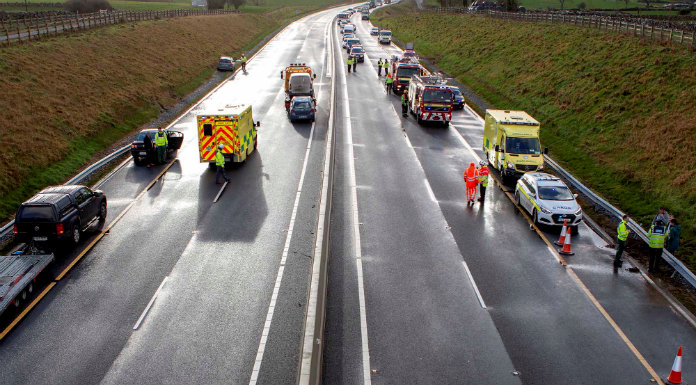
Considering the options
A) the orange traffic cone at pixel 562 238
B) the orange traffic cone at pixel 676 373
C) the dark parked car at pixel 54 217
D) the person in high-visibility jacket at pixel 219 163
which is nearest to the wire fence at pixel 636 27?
the orange traffic cone at pixel 562 238

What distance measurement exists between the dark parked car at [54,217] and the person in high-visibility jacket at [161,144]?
9.12 metres

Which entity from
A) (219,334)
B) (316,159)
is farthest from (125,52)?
(219,334)

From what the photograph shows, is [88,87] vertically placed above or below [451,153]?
above

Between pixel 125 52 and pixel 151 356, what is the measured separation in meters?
44.1

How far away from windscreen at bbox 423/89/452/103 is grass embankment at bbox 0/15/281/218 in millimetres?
19182

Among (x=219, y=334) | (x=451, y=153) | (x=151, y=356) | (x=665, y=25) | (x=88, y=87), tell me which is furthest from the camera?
(x=665, y=25)

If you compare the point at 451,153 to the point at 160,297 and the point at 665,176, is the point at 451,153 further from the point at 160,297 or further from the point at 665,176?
the point at 160,297

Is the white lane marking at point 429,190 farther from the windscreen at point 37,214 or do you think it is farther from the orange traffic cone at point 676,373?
the windscreen at point 37,214

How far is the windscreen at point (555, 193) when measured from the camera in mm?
22391

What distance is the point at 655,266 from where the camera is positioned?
18719 millimetres

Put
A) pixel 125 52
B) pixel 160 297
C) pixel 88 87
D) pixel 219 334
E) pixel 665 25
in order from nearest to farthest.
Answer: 1. pixel 219 334
2. pixel 160 297
3. pixel 88 87
4. pixel 665 25
5. pixel 125 52

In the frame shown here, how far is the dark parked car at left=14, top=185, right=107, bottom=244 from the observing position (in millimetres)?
18328

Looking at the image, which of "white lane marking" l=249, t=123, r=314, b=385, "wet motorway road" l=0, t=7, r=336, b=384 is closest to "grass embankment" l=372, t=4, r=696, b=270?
"white lane marking" l=249, t=123, r=314, b=385

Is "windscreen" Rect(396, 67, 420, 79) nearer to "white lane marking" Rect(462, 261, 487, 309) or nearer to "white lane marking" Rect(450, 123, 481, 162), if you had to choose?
"white lane marking" Rect(450, 123, 481, 162)
